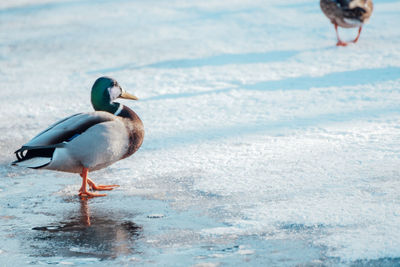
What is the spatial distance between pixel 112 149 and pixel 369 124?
7.23 feet

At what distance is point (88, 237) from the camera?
3498 mm

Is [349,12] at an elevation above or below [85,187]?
above

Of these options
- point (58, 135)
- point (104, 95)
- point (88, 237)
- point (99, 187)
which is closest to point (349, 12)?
point (104, 95)

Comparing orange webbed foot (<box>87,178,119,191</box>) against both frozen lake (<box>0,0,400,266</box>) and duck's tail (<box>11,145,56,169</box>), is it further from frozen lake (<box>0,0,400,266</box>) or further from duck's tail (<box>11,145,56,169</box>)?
duck's tail (<box>11,145,56,169</box>)

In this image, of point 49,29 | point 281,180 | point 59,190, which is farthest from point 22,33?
point 281,180

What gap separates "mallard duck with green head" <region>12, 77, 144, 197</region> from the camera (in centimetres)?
400

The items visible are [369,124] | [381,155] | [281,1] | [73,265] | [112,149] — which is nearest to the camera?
[73,265]

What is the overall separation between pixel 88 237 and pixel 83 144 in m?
0.73

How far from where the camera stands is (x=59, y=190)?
433 centimetres

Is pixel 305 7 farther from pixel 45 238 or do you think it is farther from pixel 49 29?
pixel 45 238

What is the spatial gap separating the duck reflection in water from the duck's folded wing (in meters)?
0.44

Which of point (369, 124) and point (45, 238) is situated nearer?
point (45, 238)

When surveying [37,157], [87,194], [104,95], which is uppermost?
[104,95]

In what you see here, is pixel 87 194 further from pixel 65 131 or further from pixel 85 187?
pixel 65 131
